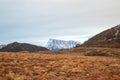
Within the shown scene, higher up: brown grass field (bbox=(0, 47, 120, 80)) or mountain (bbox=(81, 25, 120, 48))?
mountain (bbox=(81, 25, 120, 48))

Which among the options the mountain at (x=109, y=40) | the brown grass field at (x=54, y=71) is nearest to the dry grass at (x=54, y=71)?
the brown grass field at (x=54, y=71)

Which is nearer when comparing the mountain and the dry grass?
the dry grass

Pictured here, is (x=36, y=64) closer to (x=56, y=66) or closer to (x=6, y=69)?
(x=56, y=66)

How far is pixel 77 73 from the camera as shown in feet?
90.8

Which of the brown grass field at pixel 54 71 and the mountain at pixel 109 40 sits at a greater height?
the mountain at pixel 109 40

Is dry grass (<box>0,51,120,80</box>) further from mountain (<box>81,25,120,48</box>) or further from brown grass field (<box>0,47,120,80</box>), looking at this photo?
mountain (<box>81,25,120,48</box>)

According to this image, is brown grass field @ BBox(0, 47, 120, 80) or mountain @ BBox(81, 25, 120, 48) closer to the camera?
brown grass field @ BBox(0, 47, 120, 80)

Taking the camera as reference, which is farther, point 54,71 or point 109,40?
point 109,40

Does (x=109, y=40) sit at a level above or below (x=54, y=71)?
above

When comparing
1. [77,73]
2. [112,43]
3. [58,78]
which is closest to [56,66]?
[77,73]

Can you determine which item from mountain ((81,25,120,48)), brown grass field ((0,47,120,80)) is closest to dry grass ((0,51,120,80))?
brown grass field ((0,47,120,80))

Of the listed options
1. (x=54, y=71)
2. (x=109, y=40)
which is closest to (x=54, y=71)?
(x=54, y=71)

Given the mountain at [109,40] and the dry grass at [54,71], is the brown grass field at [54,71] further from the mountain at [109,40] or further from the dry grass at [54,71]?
the mountain at [109,40]

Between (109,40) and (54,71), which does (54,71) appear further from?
(109,40)
